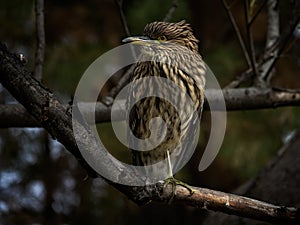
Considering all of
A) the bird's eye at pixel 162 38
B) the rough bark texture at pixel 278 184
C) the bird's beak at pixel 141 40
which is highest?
the bird's beak at pixel 141 40

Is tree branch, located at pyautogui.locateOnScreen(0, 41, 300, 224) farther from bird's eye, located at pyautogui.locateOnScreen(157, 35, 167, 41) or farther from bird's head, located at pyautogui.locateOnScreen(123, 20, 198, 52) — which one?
bird's eye, located at pyautogui.locateOnScreen(157, 35, 167, 41)

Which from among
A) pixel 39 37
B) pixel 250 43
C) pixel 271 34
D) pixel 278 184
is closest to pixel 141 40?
pixel 39 37

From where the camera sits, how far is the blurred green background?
4359 millimetres

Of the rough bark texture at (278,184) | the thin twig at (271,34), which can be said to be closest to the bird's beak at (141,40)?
the thin twig at (271,34)

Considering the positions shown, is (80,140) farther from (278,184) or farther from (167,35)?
(278,184)

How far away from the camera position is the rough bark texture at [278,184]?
387cm

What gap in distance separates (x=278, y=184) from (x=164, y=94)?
1.15m

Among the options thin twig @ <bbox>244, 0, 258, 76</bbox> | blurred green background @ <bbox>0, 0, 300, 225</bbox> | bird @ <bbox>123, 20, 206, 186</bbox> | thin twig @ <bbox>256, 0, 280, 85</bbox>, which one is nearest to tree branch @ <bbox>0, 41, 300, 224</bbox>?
bird @ <bbox>123, 20, 206, 186</bbox>

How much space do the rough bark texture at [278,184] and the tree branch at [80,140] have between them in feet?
3.40

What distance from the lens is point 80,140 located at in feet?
7.99

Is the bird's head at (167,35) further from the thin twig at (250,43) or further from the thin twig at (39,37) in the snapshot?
the thin twig at (39,37)

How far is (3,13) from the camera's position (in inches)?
172

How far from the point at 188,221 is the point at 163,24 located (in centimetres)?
205

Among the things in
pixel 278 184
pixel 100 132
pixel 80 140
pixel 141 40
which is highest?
pixel 141 40
